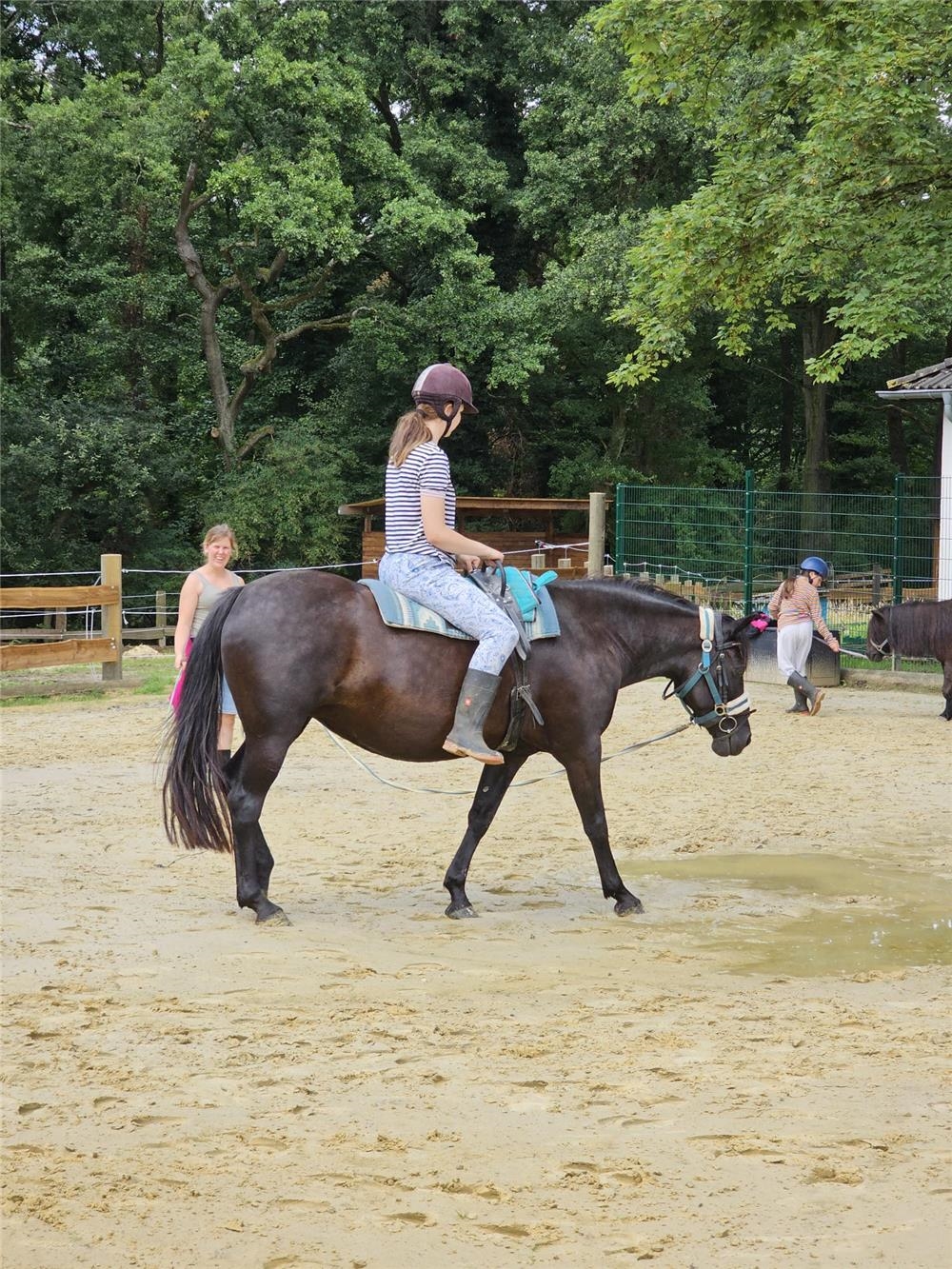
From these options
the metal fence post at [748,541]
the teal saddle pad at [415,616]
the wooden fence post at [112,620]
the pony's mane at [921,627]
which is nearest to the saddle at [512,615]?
the teal saddle pad at [415,616]

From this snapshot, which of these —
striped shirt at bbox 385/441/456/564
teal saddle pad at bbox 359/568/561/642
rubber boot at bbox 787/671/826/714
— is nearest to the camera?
striped shirt at bbox 385/441/456/564

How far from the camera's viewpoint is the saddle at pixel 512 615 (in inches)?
244

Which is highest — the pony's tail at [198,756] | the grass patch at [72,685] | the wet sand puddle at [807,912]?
the pony's tail at [198,756]

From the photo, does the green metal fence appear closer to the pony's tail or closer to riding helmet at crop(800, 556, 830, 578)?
riding helmet at crop(800, 556, 830, 578)

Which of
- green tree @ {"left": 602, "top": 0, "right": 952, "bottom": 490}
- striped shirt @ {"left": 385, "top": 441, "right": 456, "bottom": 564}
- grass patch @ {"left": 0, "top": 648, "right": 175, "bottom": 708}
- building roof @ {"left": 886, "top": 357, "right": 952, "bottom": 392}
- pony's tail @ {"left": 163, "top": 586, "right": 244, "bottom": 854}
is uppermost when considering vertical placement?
green tree @ {"left": 602, "top": 0, "right": 952, "bottom": 490}

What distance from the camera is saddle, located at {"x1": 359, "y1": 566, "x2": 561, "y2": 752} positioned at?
Answer: 6.19 meters

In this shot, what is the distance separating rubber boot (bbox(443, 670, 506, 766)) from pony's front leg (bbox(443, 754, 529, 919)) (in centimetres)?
46

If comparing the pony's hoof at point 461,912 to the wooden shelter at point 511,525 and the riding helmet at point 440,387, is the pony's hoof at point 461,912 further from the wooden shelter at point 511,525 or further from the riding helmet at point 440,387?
the wooden shelter at point 511,525

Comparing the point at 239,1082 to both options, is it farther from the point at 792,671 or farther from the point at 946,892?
the point at 792,671

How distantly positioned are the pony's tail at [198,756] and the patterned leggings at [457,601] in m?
0.78

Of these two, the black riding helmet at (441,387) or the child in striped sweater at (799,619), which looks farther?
the child in striped sweater at (799,619)

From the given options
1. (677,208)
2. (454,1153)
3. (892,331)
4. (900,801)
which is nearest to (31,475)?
(677,208)

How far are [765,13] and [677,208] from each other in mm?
3085

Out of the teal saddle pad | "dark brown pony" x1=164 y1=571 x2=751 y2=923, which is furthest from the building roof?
the teal saddle pad
